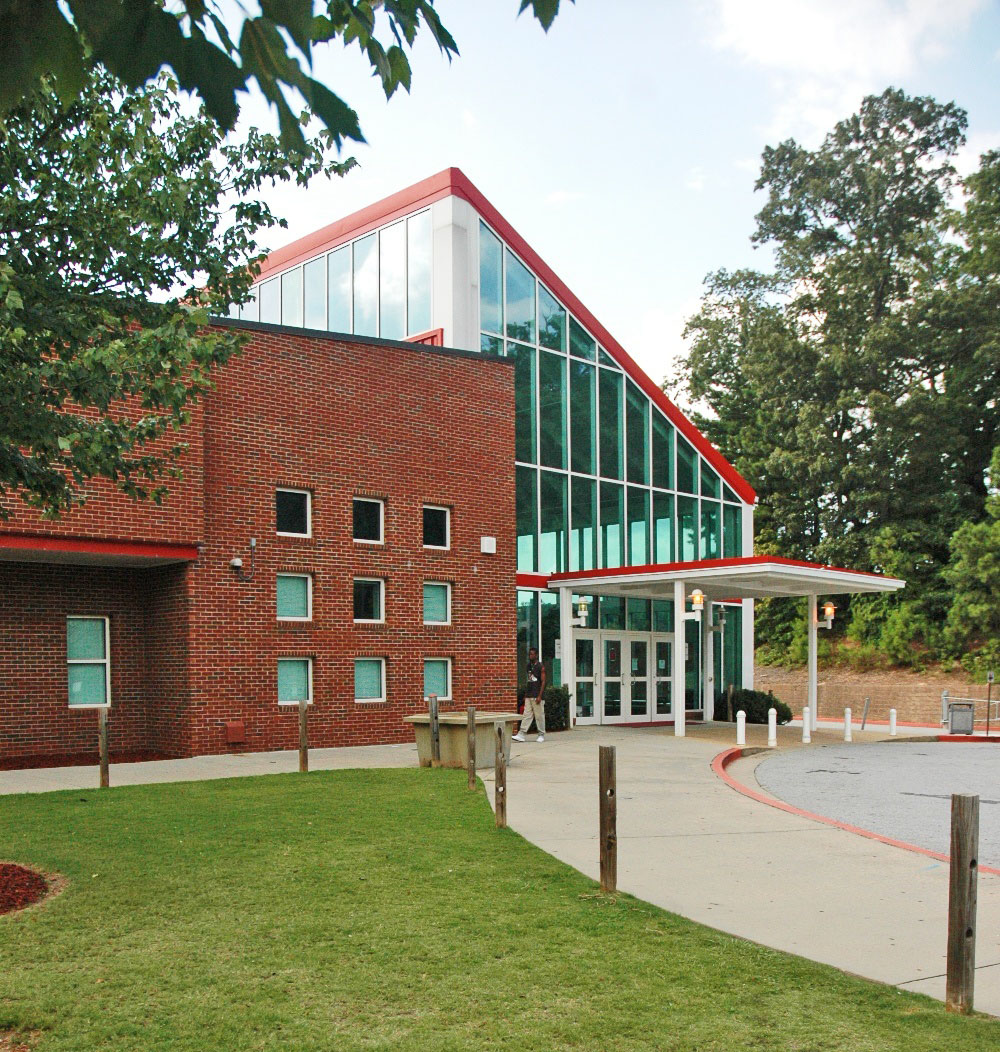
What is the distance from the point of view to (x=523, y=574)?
25.7 meters

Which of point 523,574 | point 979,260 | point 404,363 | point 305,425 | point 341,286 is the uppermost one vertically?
point 979,260

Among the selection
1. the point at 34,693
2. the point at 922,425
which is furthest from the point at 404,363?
the point at 922,425

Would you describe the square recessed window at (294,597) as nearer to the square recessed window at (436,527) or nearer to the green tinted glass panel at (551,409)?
the square recessed window at (436,527)

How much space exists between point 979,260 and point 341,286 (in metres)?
29.9

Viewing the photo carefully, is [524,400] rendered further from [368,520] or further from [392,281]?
[368,520]

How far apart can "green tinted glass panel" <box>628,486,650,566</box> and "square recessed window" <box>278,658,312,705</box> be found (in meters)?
11.1

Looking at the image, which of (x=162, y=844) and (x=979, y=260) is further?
(x=979, y=260)

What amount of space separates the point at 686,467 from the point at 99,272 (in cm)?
2369

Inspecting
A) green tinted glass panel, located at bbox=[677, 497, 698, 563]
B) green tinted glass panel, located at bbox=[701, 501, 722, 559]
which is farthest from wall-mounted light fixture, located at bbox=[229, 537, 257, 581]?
green tinted glass panel, located at bbox=[701, 501, 722, 559]

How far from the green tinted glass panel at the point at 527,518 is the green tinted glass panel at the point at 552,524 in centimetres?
20

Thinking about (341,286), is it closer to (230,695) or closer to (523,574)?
(523,574)

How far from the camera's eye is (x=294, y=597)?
2027 centimetres

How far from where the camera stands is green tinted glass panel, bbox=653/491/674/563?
30.0m

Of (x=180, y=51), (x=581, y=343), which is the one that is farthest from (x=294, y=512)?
(x=180, y=51)
